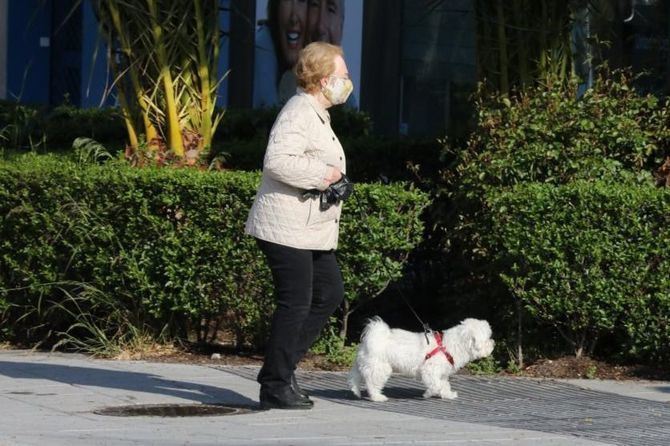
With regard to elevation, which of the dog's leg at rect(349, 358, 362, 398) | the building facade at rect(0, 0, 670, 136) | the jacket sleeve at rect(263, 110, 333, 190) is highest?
the building facade at rect(0, 0, 670, 136)

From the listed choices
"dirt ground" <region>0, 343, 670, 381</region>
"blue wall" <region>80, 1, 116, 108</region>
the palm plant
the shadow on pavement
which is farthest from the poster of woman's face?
the shadow on pavement

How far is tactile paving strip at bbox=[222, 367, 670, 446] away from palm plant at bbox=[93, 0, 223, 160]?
2.70 m

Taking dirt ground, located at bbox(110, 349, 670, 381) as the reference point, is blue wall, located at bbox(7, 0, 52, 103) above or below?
above

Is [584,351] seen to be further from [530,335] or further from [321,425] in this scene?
[321,425]

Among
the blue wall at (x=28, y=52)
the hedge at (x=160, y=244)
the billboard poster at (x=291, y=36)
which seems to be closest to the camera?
the hedge at (x=160, y=244)

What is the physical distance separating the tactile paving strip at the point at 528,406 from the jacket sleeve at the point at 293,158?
53.4 inches

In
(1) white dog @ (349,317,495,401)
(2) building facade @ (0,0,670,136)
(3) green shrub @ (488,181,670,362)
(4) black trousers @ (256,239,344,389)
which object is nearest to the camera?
(4) black trousers @ (256,239,344,389)

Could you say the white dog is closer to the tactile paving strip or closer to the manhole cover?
the tactile paving strip

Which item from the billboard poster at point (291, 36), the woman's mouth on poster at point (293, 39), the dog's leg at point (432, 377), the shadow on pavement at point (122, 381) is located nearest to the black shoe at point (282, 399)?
the shadow on pavement at point (122, 381)

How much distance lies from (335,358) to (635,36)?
5563mm

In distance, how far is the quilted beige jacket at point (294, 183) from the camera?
22.9 ft

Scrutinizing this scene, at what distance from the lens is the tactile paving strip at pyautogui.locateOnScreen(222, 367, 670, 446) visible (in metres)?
6.94

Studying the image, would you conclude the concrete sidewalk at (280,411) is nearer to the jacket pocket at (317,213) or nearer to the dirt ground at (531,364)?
the dirt ground at (531,364)

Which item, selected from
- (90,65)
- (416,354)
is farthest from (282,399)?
(90,65)
